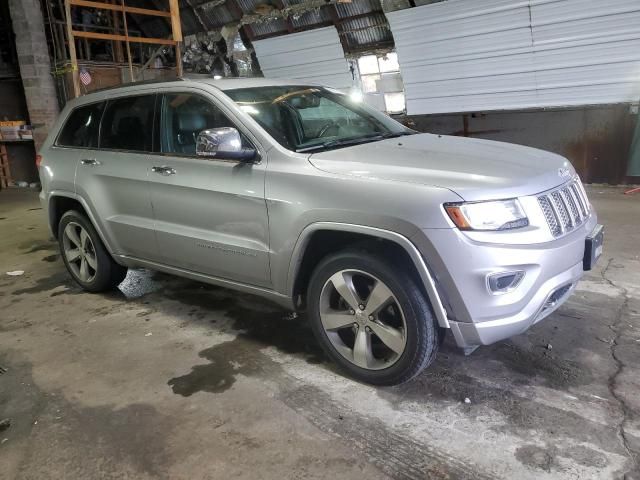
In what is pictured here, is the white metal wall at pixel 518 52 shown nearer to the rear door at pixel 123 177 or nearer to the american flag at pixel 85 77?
the rear door at pixel 123 177

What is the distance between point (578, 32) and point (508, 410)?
6102 millimetres

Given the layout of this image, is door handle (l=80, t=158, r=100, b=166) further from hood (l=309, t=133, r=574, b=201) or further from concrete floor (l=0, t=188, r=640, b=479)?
hood (l=309, t=133, r=574, b=201)

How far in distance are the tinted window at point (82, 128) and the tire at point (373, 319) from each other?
2.40m

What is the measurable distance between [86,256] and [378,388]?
9.35 feet

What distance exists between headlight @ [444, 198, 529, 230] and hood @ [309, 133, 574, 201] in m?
0.04

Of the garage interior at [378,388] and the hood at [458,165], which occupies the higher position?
the hood at [458,165]

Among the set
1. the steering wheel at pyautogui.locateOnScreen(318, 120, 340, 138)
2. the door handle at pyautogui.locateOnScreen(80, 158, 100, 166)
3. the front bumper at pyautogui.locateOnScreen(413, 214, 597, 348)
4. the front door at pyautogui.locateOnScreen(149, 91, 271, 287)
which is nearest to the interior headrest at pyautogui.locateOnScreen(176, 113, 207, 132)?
the front door at pyautogui.locateOnScreen(149, 91, 271, 287)

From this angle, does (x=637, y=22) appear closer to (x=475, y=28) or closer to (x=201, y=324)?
(x=475, y=28)

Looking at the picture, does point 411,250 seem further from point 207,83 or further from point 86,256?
point 86,256

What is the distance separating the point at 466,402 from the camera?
8.72ft

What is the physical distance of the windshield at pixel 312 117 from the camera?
314cm

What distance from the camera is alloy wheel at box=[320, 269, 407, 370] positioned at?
267 centimetres

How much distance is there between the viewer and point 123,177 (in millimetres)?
3766

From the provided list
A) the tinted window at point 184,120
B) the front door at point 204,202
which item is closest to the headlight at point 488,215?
the front door at point 204,202
